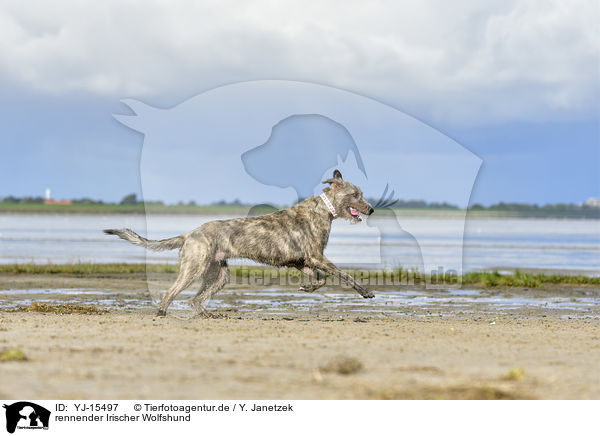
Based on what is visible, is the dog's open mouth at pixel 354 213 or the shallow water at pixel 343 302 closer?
the dog's open mouth at pixel 354 213

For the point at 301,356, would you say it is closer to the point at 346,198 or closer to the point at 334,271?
the point at 334,271

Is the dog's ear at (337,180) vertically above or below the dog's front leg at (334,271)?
above

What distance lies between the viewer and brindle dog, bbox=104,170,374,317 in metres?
13.8

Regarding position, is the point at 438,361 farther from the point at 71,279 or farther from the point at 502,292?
the point at 71,279

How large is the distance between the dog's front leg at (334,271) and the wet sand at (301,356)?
638 millimetres

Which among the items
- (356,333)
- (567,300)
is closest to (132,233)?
(356,333)

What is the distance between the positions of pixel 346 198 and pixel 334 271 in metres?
1.50

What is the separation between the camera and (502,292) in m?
24.2

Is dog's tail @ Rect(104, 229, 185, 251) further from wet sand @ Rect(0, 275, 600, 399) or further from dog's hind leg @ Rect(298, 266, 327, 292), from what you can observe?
dog's hind leg @ Rect(298, 266, 327, 292)

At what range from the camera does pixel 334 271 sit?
1393 cm

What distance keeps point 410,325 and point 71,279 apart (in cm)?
1753

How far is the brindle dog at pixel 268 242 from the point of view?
13.8 meters
